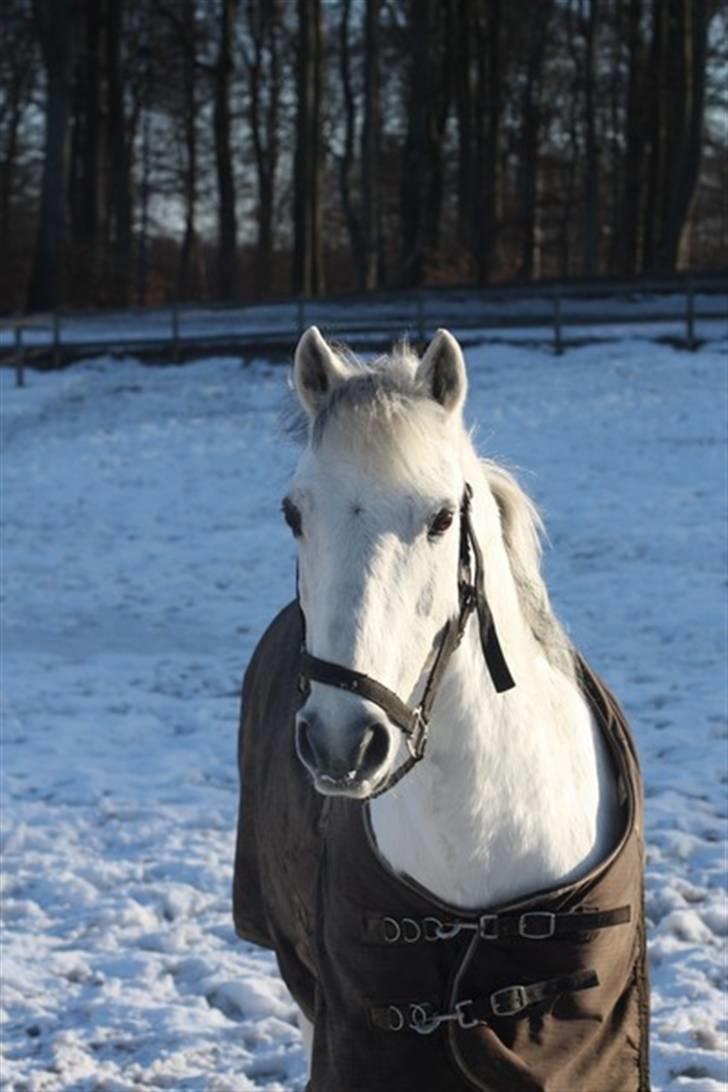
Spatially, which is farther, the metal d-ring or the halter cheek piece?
the metal d-ring

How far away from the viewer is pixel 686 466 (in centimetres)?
1441

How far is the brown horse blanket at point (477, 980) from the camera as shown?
2723 millimetres

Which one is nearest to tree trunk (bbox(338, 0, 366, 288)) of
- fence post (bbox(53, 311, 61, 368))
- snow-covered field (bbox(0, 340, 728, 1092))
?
fence post (bbox(53, 311, 61, 368))

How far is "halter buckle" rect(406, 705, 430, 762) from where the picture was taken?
2.43 metres

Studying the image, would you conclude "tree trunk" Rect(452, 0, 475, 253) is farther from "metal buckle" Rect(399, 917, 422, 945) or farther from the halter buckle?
the halter buckle

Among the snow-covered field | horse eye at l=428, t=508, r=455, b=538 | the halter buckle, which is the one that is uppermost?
horse eye at l=428, t=508, r=455, b=538

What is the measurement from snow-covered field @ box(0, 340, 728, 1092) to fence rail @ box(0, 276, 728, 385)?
83.7 inches

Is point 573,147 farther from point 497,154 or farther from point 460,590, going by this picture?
point 460,590

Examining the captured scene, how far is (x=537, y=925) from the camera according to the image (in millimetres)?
2701

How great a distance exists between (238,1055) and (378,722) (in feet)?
8.28

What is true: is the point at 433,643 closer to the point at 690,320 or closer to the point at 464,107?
the point at 690,320

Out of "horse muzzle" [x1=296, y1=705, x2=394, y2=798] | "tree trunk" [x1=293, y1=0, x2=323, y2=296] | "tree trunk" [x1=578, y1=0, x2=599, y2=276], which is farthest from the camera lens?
"tree trunk" [x1=578, y1=0, x2=599, y2=276]

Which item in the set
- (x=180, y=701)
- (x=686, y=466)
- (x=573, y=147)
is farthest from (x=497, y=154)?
(x=180, y=701)

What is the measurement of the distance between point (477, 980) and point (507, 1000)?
64mm
